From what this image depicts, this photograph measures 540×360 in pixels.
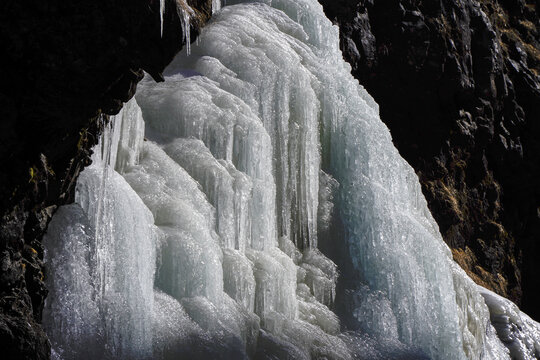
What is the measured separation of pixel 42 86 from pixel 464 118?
1146 cm

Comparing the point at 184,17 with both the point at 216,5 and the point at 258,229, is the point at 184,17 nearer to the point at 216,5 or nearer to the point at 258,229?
the point at 258,229

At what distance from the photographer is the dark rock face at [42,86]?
12.6 feet

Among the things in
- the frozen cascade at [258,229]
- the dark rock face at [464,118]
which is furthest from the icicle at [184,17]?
the dark rock face at [464,118]

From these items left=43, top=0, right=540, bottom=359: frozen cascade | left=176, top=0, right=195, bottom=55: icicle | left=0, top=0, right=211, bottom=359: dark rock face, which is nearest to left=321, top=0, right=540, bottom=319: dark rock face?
left=43, top=0, right=540, bottom=359: frozen cascade

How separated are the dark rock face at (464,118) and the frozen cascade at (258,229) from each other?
3.97 m

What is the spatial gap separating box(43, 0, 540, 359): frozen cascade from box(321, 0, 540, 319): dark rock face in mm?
3968

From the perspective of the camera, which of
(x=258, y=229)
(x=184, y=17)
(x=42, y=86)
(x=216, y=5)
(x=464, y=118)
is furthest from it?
(x=464, y=118)

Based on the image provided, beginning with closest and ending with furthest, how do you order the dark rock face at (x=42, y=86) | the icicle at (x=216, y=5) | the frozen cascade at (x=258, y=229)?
the dark rock face at (x=42, y=86)
the frozen cascade at (x=258, y=229)
the icicle at (x=216, y=5)

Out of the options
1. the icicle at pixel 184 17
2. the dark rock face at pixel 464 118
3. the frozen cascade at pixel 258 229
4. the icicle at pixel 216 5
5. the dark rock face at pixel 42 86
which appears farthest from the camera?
the dark rock face at pixel 464 118

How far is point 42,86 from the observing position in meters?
3.92

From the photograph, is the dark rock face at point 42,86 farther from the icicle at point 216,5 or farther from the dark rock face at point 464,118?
the dark rock face at point 464,118

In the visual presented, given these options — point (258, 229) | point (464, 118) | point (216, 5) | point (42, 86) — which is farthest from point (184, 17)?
point (464, 118)

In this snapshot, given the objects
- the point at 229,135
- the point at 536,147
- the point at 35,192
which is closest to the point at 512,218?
the point at 536,147

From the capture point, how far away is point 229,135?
685 centimetres
